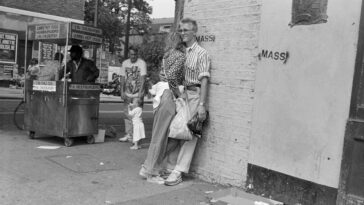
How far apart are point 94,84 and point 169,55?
279cm

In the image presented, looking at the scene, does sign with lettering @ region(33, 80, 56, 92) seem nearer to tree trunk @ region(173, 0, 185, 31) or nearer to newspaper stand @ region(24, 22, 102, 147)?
newspaper stand @ region(24, 22, 102, 147)

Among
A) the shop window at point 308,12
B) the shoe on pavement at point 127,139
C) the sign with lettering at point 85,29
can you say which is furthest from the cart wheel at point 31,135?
the shop window at point 308,12

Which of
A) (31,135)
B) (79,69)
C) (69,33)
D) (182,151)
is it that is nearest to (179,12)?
(69,33)

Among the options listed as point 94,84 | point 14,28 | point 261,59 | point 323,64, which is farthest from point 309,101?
point 14,28

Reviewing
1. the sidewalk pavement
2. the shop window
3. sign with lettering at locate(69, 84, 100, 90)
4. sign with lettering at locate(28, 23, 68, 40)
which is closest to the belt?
the sidewalk pavement

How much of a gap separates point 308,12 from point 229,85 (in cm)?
136

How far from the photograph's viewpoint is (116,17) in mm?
31094

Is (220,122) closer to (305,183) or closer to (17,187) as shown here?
(305,183)

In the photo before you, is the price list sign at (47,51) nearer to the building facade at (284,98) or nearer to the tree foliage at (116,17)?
the building facade at (284,98)

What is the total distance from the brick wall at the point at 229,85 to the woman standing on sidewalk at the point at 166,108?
1.38 feet

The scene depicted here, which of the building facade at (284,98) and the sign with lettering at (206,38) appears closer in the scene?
the building facade at (284,98)

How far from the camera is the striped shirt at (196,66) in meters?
5.21

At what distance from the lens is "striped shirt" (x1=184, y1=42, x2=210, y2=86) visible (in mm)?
5211

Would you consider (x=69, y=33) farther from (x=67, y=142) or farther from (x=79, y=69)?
(x=67, y=142)
